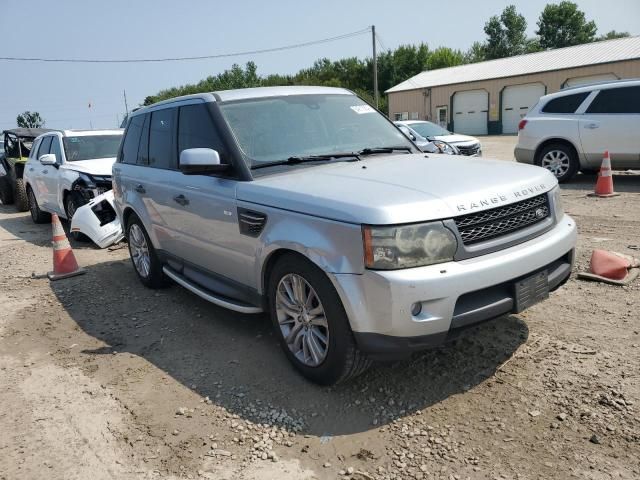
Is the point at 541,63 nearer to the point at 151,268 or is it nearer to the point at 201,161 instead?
the point at 151,268

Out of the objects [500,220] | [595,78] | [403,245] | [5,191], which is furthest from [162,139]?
[595,78]

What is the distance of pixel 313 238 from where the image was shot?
304cm

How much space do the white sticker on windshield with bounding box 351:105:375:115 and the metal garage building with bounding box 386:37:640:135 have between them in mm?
29487

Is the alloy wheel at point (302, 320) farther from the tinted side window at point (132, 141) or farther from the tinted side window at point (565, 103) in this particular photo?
the tinted side window at point (565, 103)

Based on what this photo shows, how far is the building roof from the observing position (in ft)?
102

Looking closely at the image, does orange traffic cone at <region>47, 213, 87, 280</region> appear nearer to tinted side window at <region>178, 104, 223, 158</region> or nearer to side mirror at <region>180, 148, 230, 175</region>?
tinted side window at <region>178, 104, 223, 158</region>

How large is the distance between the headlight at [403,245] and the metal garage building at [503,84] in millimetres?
31413

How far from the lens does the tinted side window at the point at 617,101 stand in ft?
31.2

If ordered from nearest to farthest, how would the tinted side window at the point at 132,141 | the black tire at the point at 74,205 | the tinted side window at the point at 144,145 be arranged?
1. the tinted side window at the point at 144,145
2. the tinted side window at the point at 132,141
3. the black tire at the point at 74,205

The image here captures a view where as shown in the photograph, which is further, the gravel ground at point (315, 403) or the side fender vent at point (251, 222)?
the side fender vent at point (251, 222)

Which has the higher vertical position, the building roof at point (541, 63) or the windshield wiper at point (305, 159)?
the building roof at point (541, 63)

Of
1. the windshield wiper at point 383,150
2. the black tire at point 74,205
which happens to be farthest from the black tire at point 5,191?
the windshield wiper at point 383,150

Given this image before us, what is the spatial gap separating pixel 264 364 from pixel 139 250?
2717mm

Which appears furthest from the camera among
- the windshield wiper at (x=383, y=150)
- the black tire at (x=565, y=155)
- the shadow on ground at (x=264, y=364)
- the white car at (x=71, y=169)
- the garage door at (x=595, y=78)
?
the garage door at (x=595, y=78)
